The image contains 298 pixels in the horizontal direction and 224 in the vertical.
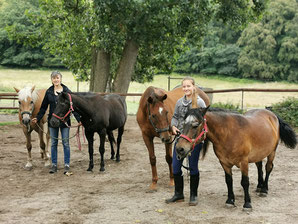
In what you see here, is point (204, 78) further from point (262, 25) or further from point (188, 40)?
point (188, 40)

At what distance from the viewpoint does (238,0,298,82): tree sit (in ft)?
122

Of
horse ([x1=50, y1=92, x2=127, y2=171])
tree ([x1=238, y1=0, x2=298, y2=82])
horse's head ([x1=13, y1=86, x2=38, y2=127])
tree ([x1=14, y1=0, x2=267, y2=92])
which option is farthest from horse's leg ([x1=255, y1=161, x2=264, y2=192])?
tree ([x1=238, y1=0, x2=298, y2=82])

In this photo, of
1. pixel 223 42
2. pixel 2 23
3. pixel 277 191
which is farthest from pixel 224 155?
Result: pixel 2 23

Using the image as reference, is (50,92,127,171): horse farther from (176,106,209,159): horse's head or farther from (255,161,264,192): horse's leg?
(255,161,264,192): horse's leg

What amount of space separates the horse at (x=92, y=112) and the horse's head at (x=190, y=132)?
268cm

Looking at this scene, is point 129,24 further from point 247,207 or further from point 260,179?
point 247,207

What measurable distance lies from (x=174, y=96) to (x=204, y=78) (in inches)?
1435

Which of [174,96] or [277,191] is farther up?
[174,96]

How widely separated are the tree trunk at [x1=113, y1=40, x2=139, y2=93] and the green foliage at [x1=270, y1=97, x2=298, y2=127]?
208 inches

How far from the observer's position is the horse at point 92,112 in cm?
594

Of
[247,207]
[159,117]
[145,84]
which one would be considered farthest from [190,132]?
[145,84]

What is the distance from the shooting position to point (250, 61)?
38.9m

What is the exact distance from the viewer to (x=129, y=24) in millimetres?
11266

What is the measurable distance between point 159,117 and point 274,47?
37.3 m
